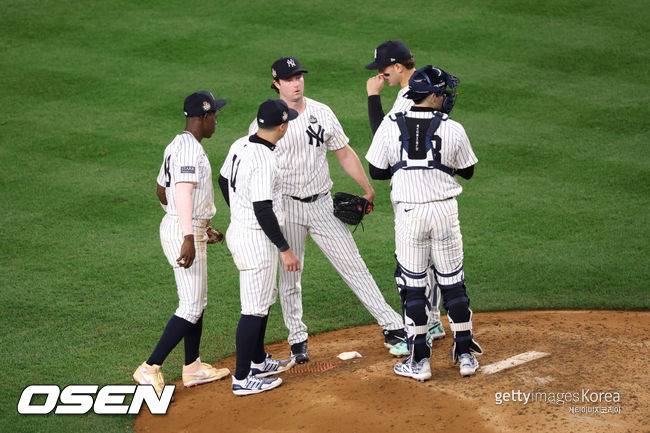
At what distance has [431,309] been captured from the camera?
232 inches

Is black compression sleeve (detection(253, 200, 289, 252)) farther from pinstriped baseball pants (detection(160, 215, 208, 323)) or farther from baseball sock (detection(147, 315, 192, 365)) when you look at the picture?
baseball sock (detection(147, 315, 192, 365))

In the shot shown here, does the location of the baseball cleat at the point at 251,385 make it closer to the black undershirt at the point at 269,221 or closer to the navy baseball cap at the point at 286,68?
the black undershirt at the point at 269,221

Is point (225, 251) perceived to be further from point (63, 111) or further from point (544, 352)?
point (63, 111)

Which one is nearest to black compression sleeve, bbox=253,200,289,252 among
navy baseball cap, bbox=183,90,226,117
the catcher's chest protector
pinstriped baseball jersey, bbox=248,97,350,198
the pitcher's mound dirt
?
pinstriped baseball jersey, bbox=248,97,350,198

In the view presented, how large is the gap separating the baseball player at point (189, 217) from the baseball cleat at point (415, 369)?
4.34ft

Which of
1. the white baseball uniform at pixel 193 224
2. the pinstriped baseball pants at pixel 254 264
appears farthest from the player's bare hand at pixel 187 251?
the pinstriped baseball pants at pixel 254 264

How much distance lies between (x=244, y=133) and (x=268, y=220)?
5.64 metres

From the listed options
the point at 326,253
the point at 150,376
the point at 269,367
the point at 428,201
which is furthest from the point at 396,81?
the point at 150,376

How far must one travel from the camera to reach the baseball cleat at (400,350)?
560 cm

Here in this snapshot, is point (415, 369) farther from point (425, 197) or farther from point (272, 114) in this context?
point (272, 114)

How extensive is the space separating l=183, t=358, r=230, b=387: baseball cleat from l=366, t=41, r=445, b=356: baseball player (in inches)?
46.7

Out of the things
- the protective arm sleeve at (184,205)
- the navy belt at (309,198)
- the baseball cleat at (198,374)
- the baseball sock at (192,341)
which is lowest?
the baseball cleat at (198,374)

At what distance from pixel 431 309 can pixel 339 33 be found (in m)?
8.19

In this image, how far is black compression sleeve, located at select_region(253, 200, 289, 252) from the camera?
4.94 m
